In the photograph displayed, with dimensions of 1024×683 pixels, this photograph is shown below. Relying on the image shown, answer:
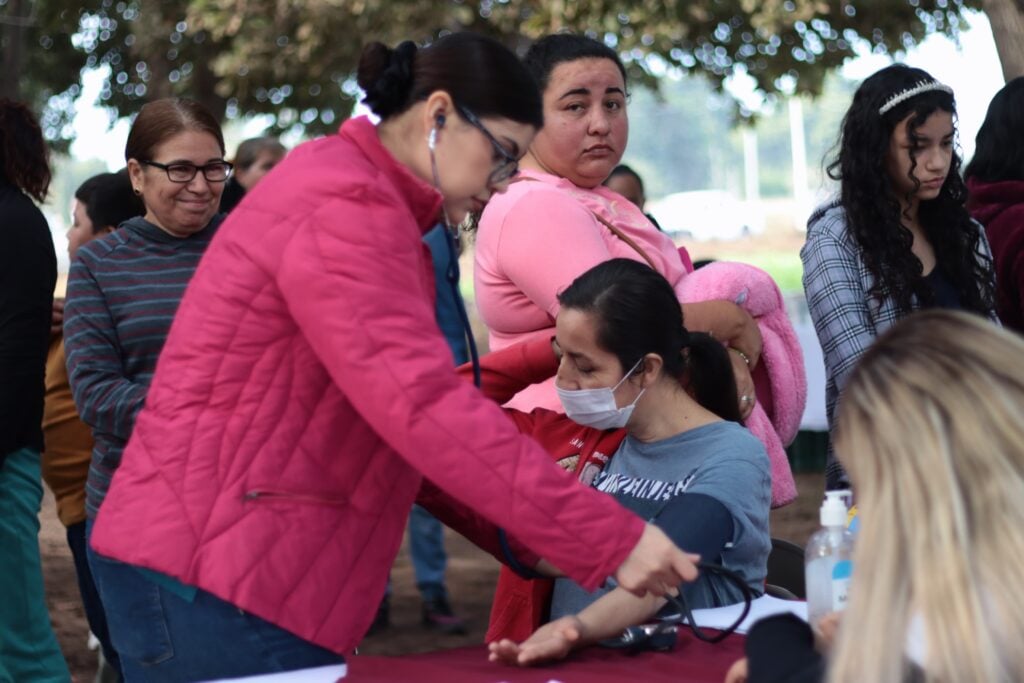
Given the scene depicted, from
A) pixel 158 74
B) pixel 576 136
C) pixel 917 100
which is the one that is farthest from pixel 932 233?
pixel 158 74

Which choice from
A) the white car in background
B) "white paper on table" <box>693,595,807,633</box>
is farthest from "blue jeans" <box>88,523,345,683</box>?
the white car in background

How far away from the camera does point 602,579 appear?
218cm

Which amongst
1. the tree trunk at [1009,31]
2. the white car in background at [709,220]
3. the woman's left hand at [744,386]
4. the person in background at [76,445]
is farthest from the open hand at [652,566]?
the white car in background at [709,220]

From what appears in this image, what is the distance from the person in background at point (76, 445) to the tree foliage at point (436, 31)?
4.69 metres

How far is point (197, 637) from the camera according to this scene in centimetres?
230

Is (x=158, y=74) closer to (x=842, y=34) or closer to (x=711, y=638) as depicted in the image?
(x=842, y=34)

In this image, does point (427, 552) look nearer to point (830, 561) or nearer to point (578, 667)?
point (578, 667)

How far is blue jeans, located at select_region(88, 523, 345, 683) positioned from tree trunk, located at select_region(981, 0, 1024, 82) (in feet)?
13.4

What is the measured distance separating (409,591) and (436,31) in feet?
19.9

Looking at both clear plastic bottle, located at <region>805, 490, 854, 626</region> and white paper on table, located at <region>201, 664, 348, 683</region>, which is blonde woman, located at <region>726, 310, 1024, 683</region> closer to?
clear plastic bottle, located at <region>805, 490, 854, 626</region>

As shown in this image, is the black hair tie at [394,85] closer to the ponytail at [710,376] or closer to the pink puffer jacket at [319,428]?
the pink puffer jacket at [319,428]

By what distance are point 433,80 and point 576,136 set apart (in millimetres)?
1223

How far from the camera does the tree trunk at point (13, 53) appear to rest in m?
8.23

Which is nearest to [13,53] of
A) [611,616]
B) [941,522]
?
[611,616]
